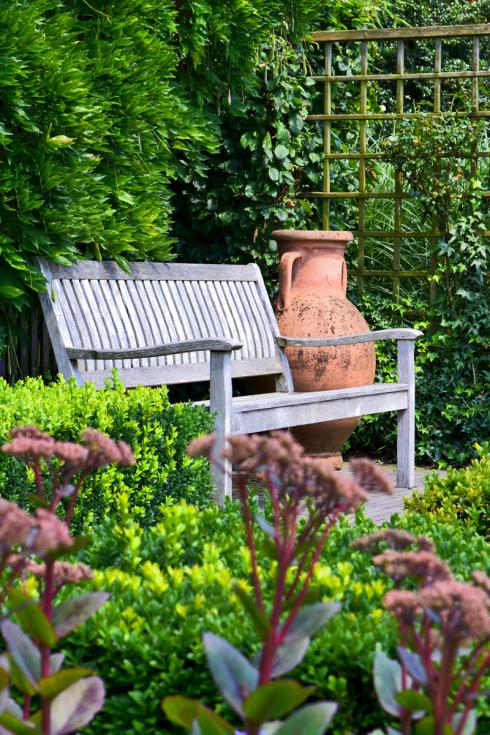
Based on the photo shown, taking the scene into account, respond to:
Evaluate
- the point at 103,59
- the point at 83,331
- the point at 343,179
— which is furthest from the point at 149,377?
the point at 343,179

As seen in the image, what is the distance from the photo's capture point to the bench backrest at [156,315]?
4430 millimetres

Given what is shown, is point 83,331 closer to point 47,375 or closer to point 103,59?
point 47,375

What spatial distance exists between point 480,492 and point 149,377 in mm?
1947

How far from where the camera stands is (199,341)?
4074 mm

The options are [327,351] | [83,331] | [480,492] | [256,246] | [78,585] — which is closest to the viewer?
[78,585]

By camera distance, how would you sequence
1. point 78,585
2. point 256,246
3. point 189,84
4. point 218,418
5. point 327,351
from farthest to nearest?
point 256,246 → point 327,351 → point 189,84 → point 218,418 → point 78,585

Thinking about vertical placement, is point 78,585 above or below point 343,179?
below

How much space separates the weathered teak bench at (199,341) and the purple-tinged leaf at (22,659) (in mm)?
2845

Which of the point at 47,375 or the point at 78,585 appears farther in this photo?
the point at 47,375

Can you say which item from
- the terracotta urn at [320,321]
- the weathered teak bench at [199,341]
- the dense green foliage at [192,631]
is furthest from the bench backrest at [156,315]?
the dense green foliage at [192,631]

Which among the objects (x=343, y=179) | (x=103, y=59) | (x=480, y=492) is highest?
(x=103, y=59)

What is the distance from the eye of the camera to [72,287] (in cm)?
452

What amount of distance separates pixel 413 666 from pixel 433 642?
8 centimetres

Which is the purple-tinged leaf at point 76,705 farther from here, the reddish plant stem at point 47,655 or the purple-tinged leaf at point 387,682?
the purple-tinged leaf at point 387,682
